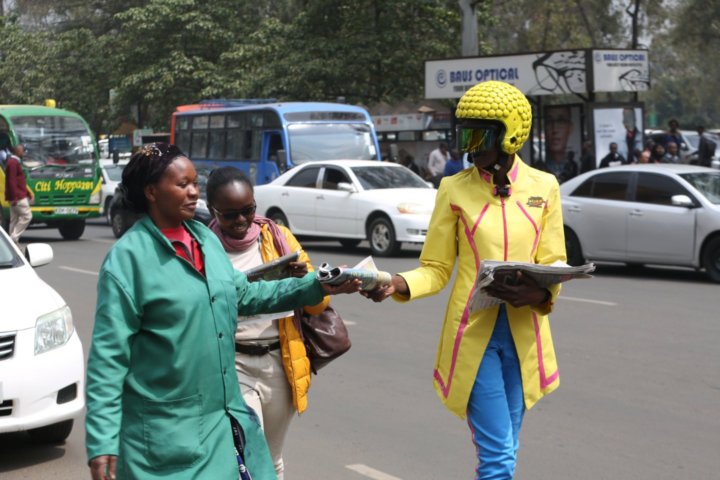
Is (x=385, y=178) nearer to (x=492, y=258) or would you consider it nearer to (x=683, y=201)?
(x=683, y=201)

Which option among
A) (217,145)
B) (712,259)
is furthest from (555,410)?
(217,145)

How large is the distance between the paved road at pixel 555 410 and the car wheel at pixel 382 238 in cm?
570

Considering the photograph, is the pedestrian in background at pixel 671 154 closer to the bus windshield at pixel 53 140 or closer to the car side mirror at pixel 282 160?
the car side mirror at pixel 282 160

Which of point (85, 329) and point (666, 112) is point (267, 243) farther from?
point (666, 112)

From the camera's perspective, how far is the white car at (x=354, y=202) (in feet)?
57.8

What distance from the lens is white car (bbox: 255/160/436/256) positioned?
17.6 metres

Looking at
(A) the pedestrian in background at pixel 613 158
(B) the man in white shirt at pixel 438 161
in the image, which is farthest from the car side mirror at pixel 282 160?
(A) the pedestrian in background at pixel 613 158

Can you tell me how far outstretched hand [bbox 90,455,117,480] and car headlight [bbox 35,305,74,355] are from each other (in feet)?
10.6

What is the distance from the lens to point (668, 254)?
14.0 metres

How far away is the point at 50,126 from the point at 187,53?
13759mm

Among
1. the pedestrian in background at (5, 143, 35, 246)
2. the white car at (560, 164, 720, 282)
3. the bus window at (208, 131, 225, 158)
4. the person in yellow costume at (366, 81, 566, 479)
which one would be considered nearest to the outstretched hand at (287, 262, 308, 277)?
the person in yellow costume at (366, 81, 566, 479)

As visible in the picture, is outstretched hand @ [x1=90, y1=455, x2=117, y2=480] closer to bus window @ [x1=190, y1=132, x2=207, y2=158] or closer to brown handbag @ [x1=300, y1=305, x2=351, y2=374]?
brown handbag @ [x1=300, y1=305, x2=351, y2=374]

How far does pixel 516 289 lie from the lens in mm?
3975

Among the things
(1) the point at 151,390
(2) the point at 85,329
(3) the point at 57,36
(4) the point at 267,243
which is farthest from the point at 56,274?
(3) the point at 57,36
